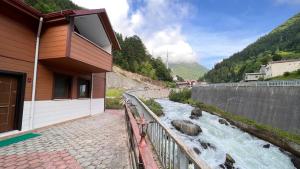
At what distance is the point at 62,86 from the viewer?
901 centimetres

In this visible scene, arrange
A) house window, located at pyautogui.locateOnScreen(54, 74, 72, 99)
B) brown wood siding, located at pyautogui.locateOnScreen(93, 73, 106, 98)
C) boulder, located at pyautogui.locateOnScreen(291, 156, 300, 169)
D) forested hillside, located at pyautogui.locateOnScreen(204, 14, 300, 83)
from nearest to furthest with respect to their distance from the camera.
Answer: house window, located at pyautogui.locateOnScreen(54, 74, 72, 99)
boulder, located at pyautogui.locateOnScreen(291, 156, 300, 169)
brown wood siding, located at pyautogui.locateOnScreen(93, 73, 106, 98)
forested hillside, located at pyautogui.locateOnScreen(204, 14, 300, 83)

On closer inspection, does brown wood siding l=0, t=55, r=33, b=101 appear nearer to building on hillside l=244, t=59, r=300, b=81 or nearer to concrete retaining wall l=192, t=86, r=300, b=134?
concrete retaining wall l=192, t=86, r=300, b=134

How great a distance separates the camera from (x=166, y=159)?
3574mm

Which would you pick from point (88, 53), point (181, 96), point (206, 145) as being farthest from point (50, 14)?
point (181, 96)

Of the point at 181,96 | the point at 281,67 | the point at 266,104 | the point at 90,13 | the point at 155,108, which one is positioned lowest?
the point at 155,108

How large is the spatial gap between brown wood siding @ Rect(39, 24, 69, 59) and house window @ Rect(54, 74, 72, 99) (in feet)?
4.77

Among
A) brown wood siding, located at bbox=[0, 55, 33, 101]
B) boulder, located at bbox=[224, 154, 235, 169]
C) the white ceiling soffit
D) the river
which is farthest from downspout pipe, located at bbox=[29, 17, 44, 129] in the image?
boulder, located at bbox=[224, 154, 235, 169]

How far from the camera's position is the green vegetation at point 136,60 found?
2150 inches

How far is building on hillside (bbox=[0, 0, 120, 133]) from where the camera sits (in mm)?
6239

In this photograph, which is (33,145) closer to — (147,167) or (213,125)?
(147,167)

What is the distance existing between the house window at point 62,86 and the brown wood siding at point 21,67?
143 centimetres

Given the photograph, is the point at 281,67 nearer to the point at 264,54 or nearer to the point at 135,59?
the point at 264,54

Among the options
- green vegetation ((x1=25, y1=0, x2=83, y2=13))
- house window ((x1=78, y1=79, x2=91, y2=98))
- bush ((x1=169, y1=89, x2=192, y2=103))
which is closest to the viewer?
house window ((x1=78, y1=79, x2=91, y2=98))

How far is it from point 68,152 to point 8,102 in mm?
3359
